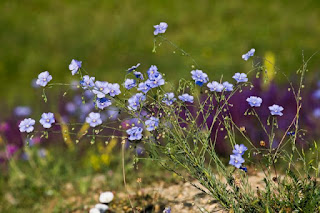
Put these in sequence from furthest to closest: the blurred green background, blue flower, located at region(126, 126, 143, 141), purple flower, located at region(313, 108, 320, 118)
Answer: the blurred green background, purple flower, located at region(313, 108, 320, 118), blue flower, located at region(126, 126, 143, 141)

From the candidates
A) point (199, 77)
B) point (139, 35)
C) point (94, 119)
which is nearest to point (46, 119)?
point (94, 119)

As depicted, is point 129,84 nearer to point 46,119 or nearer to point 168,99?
point 168,99

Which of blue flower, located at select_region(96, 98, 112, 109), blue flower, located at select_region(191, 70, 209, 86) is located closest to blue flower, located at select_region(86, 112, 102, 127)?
blue flower, located at select_region(96, 98, 112, 109)

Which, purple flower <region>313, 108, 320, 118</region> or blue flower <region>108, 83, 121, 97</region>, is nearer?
blue flower <region>108, 83, 121, 97</region>

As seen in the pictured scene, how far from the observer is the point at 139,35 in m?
7.01

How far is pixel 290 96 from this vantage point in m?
3.74

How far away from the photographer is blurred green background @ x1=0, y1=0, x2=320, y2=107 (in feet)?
20.2

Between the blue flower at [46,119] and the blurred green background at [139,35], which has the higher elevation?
the blurred green background at [139,35]

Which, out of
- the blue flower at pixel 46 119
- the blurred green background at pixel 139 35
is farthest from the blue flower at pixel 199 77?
the blurred green background at pixel 139 35

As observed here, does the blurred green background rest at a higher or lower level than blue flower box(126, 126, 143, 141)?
higher

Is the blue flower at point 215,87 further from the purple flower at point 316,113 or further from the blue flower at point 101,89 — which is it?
the purple flower at point 316,113

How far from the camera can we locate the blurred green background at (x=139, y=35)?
6160 mm

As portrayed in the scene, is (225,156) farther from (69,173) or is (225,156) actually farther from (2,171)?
(2,171)

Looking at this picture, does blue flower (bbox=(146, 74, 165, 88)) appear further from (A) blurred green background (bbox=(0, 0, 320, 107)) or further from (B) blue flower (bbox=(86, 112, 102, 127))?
(A) blurred green background (bbox=(0, 0, 320, 107))
